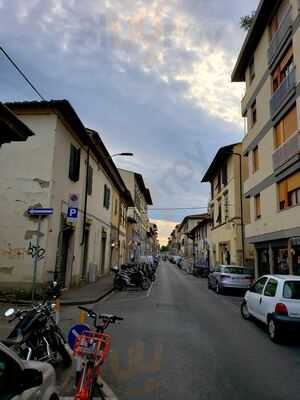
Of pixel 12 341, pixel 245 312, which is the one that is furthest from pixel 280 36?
pixel 12 341

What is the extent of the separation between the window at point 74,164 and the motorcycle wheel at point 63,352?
416 inches

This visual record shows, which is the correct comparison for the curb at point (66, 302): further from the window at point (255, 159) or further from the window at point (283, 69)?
the window at point (283, 69)

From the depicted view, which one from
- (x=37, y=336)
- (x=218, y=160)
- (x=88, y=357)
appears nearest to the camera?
(x=88, y=357)

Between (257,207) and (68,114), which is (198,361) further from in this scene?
(257,207)

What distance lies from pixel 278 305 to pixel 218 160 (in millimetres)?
24700

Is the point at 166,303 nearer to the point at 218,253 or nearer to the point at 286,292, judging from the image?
the point at 286,292

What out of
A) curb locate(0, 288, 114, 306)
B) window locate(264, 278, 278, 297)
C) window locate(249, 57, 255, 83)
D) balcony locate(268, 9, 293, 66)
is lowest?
curb locate(0, 288, 114, 306)

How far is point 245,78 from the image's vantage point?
2252 centimetres

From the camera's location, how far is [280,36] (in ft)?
52.7

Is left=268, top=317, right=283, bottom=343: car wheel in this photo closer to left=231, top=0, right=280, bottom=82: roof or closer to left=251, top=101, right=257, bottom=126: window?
left=251, top=101, right=257, bottom=126: window

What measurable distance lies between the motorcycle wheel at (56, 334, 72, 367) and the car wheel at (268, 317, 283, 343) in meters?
4.58

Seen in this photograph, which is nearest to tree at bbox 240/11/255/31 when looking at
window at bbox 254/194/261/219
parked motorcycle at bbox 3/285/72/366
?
window at bbox 254/194/261/219

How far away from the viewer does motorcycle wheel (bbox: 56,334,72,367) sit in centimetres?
529

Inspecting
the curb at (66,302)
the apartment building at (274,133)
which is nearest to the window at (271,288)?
the apartment building at (274,133)
